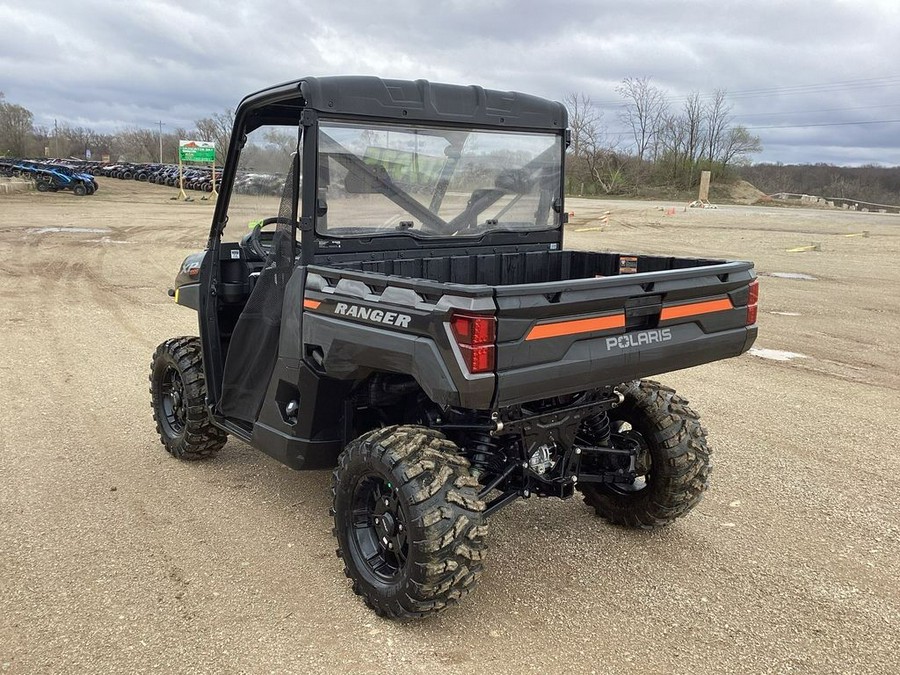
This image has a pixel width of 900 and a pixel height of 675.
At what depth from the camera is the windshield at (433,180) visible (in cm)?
356

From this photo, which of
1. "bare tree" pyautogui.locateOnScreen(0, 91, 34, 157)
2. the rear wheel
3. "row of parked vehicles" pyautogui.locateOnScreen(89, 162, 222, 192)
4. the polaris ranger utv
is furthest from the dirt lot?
"bare tree" pyautogui.locateOnScreen(0, 91, 34, 157)

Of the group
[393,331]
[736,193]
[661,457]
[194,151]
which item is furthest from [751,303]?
[736,193]

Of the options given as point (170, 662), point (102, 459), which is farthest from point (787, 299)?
point (170, 662)

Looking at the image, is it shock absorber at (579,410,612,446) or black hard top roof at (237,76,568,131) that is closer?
black hard top roof at (237,76,568,131)

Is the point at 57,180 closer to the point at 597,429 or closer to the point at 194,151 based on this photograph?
the point at 194,151

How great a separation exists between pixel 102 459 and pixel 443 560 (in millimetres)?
2917

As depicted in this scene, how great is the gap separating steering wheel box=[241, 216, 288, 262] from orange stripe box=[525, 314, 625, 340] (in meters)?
1.92

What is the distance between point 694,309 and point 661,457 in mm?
867

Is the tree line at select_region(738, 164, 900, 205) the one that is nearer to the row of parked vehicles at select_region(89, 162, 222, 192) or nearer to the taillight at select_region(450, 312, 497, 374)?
the row of parked vehicles at select_region(89, 162, 222, 192)

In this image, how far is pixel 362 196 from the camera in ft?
12.0

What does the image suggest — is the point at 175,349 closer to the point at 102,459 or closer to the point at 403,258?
the point at 102,459

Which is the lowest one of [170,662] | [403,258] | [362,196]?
[170,662]

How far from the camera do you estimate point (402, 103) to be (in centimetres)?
367

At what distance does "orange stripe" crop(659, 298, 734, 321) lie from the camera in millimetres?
3223
